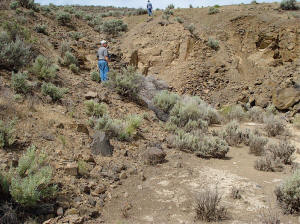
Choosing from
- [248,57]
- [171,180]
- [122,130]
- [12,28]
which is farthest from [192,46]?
[171,180]

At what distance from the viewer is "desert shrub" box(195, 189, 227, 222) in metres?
3.28

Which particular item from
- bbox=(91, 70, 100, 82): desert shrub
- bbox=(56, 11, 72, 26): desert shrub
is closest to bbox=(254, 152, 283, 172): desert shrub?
bbox=(91, 70, 100, 82): desert shrub

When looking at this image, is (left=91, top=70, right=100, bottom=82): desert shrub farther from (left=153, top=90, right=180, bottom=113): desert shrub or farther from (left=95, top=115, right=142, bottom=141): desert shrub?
(left=95, top=115, right=142, bottom=141): desert shrub

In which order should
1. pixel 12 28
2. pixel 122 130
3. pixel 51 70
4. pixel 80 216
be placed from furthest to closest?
pixel 12 28 < pixel 51 70 < pixel 122 130 < pixel 80 216

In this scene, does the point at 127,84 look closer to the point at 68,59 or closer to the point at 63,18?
the point at 68,59

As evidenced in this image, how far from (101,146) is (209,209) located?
8.39ft

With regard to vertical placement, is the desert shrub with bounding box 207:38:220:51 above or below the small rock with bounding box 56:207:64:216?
above

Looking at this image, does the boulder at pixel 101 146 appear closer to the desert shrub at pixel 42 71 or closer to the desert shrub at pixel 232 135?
the desert shrub at pixel 232 135

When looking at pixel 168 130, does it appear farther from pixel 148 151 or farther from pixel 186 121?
pixel 148 151

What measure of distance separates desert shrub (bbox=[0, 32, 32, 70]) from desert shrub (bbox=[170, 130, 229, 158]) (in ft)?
16.7

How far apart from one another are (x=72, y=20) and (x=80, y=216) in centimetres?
1444

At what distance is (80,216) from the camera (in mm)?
3299

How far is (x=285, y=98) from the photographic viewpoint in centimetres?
1204

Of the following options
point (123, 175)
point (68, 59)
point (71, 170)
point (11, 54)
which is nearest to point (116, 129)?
point (123, 175)
